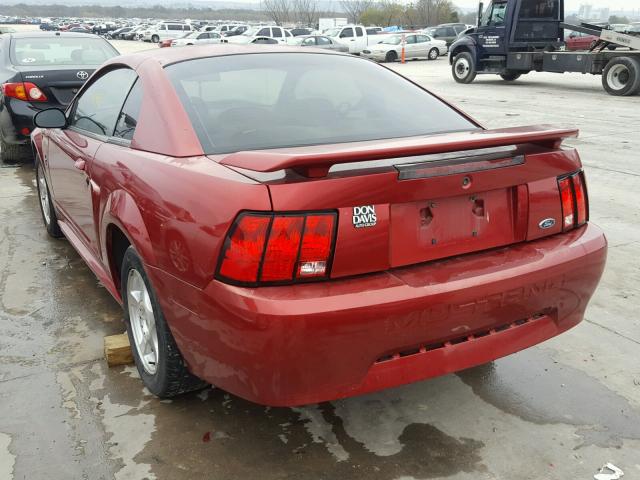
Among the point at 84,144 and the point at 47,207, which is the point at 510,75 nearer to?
the point at 47,207

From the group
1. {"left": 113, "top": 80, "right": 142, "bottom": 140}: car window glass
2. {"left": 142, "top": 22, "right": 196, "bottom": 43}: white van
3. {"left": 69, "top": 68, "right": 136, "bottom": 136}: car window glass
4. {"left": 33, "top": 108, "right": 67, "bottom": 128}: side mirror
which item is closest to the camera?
{"left": 113, "top": 80, "right": 142, "bottom": 140}: car window glass

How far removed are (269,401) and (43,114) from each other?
2840 mm

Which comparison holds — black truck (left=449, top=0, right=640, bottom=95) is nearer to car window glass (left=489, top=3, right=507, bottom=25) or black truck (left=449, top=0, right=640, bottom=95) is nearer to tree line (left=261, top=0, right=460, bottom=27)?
car window glass (left=489, top=3, right=507, bottom=25)

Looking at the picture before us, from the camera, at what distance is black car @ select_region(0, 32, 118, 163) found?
7.48 m

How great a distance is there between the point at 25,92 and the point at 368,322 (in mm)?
6740

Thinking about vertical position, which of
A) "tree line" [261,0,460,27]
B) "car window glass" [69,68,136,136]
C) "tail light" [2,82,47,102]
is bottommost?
"tail light" [2,82,47,102]

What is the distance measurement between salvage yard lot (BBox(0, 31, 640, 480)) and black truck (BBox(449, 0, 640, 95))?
1416 centimetres

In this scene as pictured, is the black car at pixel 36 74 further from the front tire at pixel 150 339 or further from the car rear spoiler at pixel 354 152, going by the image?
the car rear spoiler at pixel 354 152

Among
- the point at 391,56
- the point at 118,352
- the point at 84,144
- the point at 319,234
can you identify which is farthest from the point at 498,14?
the point at 319,234

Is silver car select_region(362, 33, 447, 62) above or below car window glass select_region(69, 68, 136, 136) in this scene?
below

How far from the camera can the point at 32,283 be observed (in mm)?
4441

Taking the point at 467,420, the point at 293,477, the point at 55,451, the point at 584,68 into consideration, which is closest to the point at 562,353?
the point at 467,420

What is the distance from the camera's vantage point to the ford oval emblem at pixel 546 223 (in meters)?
2.67

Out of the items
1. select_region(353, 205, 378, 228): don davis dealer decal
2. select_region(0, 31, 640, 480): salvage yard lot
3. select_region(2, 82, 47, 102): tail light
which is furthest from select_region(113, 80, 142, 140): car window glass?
select_region(2, 82, 47, 102): tail light
